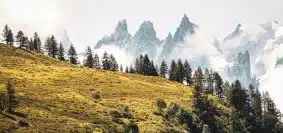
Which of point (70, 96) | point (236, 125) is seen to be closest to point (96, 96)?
point (70, 96)

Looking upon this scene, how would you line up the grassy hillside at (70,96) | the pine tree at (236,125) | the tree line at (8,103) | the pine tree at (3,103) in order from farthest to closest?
the pine tree at (236,125) < the grassy hillside at (70,96) < the tree line at (8,103) < the pine tree at (3,103)

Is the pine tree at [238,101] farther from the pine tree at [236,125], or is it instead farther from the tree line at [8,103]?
the tree line at [8,103]

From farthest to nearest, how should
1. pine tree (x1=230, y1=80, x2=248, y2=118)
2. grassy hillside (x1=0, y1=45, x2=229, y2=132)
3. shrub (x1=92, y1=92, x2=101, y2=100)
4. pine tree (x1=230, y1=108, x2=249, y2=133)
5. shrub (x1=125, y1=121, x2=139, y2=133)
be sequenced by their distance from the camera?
pine tree (x1=230, y1=80, x2=248, y2=118)
pine tree (x1=230, y1=108, x2=249, y2=133)
shrub (x1=92, y1=92, x2=101, y2=100)
shrub (x1=125, y1=121, x2=139, y2=133)
grassy hillside (x1=0, y1=45, x2=229, y2=132)

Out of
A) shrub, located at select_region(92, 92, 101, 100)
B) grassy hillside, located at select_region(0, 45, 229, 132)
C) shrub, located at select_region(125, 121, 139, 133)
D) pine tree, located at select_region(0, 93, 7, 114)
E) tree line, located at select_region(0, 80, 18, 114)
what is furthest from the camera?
shrub, located at select_region(92, 92, 101, 100)

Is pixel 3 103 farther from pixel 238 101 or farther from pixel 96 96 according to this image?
pixel 238 101

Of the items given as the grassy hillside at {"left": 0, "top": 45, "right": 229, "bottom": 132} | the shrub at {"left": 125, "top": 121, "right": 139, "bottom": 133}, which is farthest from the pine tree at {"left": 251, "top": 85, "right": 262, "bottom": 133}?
the shrub at {"left": 125, "top": 121, "right": 139, "bottom": 133}

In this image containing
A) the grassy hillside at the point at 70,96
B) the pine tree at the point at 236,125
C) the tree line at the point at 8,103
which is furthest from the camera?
the pine tree at the point at 236,125

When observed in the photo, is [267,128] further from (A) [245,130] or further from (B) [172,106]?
(B) [172,106]

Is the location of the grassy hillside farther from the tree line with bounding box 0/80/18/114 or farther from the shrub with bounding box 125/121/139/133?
the shrub with bounding box 125/121/139/133

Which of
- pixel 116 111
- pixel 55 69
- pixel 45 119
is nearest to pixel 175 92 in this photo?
pixel 55 69

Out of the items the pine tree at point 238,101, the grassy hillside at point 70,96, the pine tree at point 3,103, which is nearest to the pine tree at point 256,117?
the pine tree at point 238,101

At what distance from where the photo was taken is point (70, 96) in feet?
367

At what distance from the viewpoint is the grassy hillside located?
86125 millimetres

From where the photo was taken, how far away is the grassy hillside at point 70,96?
86125 millimetres
